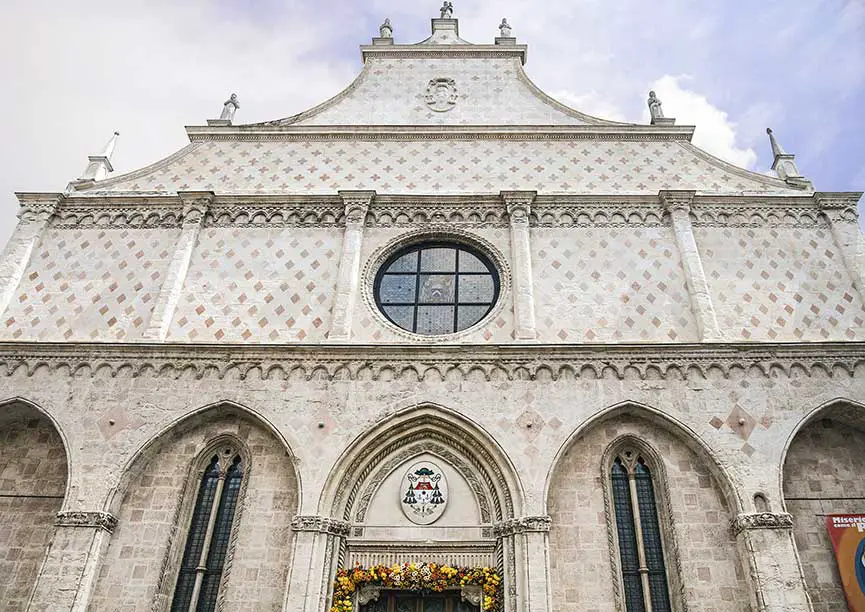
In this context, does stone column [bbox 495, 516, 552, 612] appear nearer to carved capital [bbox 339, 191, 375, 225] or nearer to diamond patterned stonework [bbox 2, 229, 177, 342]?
carved capital [bbox 339, 191, 375, 225]

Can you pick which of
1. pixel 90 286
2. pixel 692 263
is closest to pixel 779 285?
pixel 692 263

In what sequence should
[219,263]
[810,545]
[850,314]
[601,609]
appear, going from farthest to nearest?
[219,263] < [850,314] < [810,545] < [601,609]

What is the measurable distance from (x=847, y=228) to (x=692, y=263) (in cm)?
353

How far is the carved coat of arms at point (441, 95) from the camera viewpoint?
15211 mm

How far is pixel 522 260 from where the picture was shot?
1209 cm

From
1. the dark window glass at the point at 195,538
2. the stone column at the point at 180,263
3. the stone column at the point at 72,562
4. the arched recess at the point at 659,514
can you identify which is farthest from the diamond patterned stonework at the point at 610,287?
the stone column at the point at 72,562

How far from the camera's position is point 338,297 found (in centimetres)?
1167

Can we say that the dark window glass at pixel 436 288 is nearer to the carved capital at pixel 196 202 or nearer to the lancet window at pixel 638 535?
the lancet window at pixel 638 535

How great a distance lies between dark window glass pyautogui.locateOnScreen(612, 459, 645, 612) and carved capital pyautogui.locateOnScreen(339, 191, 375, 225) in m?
7.07

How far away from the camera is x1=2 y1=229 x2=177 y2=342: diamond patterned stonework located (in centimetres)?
1158

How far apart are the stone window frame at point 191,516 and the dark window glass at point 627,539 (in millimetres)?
6235

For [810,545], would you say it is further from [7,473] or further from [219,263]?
[7,473]

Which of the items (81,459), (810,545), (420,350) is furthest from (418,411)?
(810,545)

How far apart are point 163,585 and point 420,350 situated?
5539mm
